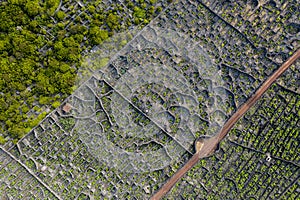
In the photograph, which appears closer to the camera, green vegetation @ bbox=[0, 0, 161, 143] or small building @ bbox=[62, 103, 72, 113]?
green vegetation @ bbox=[0, 0, 161, 143]

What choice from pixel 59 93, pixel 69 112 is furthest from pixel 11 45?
pixel 69 112

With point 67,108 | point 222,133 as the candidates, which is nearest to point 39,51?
point 67,108

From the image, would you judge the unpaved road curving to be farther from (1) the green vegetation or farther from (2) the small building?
(1) the green vegetation

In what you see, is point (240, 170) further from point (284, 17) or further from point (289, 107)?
point (284, 17)

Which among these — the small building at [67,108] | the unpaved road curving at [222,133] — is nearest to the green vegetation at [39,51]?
the small building at [67,108]

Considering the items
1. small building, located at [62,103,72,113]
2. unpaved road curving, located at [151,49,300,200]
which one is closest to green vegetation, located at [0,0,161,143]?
small building, located at [62,103,72,113]

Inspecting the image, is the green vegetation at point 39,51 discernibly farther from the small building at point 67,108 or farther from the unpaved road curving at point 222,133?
the unpaved road curving at point 222,133
